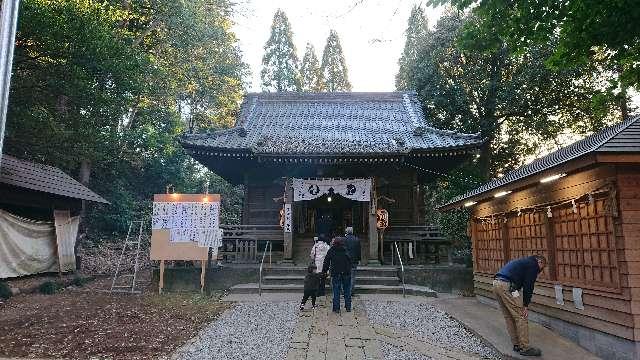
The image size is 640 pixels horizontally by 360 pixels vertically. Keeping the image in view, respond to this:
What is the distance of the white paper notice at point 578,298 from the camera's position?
680 centimetres

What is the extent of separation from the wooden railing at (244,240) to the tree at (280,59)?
92.6ft

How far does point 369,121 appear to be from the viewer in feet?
63.2

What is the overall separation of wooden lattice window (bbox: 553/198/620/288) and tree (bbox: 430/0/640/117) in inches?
121

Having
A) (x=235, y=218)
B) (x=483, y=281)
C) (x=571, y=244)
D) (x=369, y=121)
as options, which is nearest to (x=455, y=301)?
(x=483, y=281)

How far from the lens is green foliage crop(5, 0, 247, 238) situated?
1184 centimetres

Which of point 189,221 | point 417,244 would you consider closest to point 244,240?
point 189,221

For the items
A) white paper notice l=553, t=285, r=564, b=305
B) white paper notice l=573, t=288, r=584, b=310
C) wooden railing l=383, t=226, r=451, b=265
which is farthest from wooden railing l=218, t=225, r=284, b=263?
white paper notice l=573, t=288, r=584, b=310

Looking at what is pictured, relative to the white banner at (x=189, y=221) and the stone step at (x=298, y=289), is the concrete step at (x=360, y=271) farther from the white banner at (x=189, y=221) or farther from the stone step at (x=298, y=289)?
the white banner at (x=189, y=221)

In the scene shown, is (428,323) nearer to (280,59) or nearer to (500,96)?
(500,96)

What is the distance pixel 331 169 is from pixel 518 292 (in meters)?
9.51

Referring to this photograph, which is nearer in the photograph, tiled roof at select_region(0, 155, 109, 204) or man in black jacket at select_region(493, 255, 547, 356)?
man in black jacket at select_region(493, 255, 547, 356)

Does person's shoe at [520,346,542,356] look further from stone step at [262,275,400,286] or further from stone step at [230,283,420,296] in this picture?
stone step at [262,275,400,286]

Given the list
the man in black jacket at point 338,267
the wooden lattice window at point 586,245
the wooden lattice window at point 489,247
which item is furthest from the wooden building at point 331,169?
the wooden lattice window at point 586,245

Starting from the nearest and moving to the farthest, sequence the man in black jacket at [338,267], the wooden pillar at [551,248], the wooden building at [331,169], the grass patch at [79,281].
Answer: the wooden pillar at [551,248] → the man in black jacket at [338,267] → the grass patch at [79,281] → the wooden building at [331,169]
